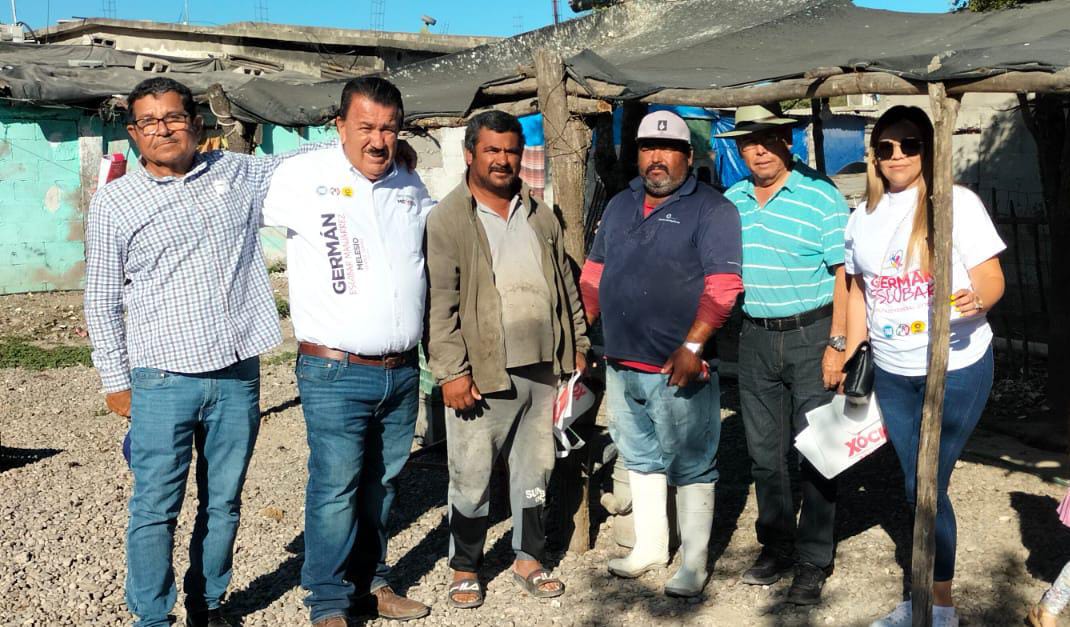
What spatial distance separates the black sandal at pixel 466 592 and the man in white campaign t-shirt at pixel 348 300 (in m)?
0.55

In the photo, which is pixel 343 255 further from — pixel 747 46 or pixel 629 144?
pixel 629 144

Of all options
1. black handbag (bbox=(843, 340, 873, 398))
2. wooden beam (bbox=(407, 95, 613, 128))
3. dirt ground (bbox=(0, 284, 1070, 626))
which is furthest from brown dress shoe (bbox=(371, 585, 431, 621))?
wooden beam (bbox=(407, 95, 613, 128))

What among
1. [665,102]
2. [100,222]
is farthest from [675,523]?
[100,222]

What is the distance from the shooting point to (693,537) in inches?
179

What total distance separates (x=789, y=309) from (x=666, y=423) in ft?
2.36

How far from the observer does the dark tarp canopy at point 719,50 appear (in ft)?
13.0

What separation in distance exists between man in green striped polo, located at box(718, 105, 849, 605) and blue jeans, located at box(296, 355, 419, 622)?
1517 mm

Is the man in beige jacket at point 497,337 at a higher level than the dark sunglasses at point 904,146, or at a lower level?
lower

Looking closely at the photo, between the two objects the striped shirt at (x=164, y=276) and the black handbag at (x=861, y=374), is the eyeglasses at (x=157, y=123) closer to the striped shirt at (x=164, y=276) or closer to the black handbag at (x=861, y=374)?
the striped shirt at (x=164, y=276)

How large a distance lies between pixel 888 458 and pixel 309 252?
421cm

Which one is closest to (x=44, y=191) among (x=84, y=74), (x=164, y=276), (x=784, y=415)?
(x=84, y=74)

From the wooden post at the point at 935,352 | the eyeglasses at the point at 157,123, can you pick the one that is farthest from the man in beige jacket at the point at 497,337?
the wooden post at the point at 935,352

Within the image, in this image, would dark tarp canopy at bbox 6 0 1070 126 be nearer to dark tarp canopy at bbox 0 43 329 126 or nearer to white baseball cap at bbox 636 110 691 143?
white baseball cap at bbox 636 110 691 143

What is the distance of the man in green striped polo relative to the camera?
424cm
